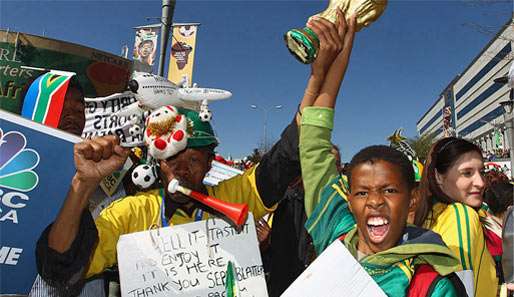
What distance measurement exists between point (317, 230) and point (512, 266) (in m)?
1.02

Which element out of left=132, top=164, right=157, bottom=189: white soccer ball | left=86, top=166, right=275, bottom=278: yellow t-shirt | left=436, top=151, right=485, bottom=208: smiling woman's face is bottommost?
left=86, top=166, right=275, bottom=278: yellow t-shirt

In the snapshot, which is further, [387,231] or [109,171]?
[109,171]

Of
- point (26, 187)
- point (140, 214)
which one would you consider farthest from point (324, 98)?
point (26, 187)

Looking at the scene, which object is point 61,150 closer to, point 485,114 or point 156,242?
point 156,242

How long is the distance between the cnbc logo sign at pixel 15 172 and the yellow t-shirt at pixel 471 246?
1744mm

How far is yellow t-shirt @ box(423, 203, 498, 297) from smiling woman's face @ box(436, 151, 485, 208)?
0.27 m

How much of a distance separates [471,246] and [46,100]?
215 centimetres

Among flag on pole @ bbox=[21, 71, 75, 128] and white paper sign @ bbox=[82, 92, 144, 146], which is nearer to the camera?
flag on pole @ bbox=[21, 71, 75, 128]

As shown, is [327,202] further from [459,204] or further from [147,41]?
[147,41]

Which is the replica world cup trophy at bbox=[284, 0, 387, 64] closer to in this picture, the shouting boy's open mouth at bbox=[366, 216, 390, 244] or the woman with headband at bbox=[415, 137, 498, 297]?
the shouting boy's open mouth at bbox=[366, 216, 390, 244]

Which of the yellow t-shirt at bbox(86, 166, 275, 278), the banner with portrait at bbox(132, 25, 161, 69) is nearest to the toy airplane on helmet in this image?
the yellow t-shirt at bbox(86, 166, 275, 278)

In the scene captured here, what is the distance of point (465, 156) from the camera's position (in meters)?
2.08

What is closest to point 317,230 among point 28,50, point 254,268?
point 254,268

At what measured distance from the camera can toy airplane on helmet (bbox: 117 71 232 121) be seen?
2.85 meters
